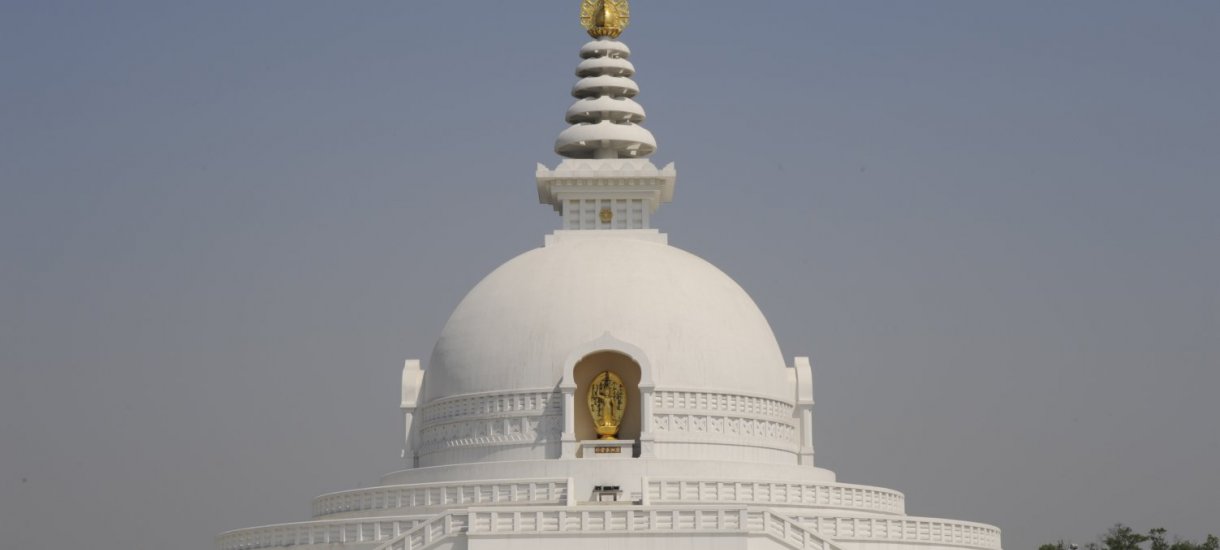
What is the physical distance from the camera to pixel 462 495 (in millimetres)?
52656

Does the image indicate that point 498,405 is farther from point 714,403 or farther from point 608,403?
point 714,403

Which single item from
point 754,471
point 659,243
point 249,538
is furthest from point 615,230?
point 249,538

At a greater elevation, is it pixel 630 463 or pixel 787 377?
pixel 787 377

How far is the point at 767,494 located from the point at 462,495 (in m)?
7.63

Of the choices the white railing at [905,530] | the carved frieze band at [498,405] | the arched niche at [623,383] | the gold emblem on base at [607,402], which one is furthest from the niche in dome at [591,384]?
the white railing at [905,530]

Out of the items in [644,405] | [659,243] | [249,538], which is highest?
[659,243]

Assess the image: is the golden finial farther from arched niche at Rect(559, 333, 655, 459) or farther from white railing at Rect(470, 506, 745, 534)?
white railing at Rect(470, 506, 745, 534)

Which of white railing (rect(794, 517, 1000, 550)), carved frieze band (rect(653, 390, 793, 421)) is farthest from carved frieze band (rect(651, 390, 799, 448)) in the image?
white railing (rect(794, 517, 1000, 550))

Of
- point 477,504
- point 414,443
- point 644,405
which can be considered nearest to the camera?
point 477,504

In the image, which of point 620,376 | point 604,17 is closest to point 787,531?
point 620,376

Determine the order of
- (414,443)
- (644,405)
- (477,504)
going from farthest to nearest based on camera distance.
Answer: (414,443), (644,405), (477,504)

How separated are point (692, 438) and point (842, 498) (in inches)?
171

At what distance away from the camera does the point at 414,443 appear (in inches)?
2365

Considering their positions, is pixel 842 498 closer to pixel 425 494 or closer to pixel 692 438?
pixel 692 438
